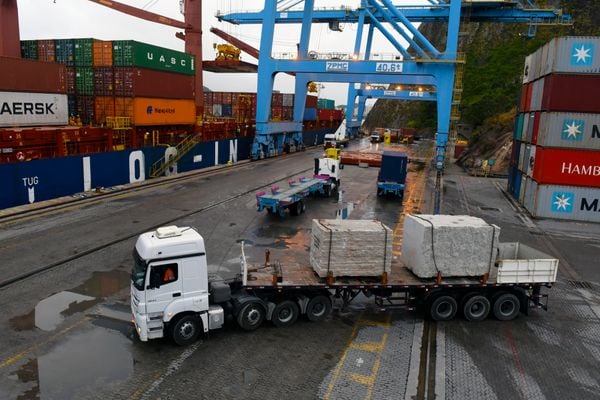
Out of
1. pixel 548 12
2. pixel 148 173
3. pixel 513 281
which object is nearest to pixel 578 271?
pixel 513 281

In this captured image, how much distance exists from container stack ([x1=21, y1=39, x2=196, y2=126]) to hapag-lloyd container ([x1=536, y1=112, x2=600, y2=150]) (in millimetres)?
30080

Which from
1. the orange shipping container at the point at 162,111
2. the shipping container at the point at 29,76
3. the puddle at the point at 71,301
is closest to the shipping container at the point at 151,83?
the orange shipping container at the point at 162,111

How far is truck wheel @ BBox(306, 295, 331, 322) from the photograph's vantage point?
13.4 metres

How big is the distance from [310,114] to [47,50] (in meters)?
49.9

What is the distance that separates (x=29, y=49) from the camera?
37.5m

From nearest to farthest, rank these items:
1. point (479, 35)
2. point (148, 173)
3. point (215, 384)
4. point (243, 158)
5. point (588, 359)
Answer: point (215, 384) → point (588, 359) → point (148, 173) → point (243, 158) → point (479, 35)

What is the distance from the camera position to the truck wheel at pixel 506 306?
14016 millimetres

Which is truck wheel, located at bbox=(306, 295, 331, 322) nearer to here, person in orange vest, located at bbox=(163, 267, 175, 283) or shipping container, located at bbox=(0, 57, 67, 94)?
person in orange vest, located at bbox=(163, 267, 175, 283)

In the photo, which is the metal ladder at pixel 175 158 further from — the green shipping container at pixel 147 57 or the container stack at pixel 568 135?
the container stack at pixel 568 135

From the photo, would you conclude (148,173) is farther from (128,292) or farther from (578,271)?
A: (578,271)

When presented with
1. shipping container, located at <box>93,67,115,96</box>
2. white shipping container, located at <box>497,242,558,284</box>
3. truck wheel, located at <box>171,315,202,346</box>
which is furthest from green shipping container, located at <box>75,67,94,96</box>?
white shipping container, located at <box>497,242,558,284</box>

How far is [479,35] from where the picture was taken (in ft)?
339

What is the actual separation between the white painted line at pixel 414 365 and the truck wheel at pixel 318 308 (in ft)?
8.73

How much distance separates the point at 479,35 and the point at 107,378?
367ft
